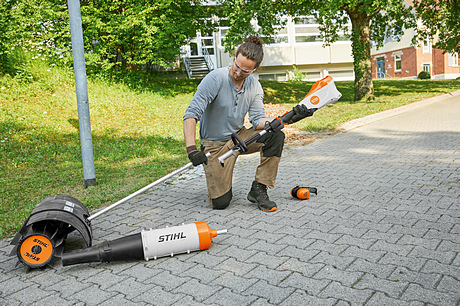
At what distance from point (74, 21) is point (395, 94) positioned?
57.8 feet

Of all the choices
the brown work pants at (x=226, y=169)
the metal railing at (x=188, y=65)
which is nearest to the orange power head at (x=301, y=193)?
the brown work pants at (x=226, y=169)

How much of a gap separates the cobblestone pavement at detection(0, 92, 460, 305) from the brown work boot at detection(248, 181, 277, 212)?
9 centimetres

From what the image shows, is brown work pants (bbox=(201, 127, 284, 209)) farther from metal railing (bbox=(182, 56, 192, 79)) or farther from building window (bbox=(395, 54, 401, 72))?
building window (bbox=(395, 54, 401, 72))

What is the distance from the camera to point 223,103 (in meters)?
4.77

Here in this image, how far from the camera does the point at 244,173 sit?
7047mm

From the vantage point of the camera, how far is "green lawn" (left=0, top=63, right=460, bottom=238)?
648 centimetres

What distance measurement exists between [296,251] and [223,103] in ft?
6.63

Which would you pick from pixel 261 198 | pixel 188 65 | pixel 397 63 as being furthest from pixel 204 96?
pixel 397 63

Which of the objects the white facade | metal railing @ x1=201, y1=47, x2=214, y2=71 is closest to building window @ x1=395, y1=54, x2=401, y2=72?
the white facade

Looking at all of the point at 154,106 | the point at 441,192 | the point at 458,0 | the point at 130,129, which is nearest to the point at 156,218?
the point at 441,192

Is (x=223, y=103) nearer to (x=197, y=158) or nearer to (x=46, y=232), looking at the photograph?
(x=197, y=158)

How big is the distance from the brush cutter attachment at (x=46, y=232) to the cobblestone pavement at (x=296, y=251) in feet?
0.51

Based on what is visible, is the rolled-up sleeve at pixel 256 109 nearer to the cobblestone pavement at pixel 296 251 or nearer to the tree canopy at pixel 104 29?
the cobblestone pavement at pixel 296 251

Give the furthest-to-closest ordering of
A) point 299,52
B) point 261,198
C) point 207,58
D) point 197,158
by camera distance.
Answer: point 299,52 < point 207,58 < point 261,198 < point 197,158
